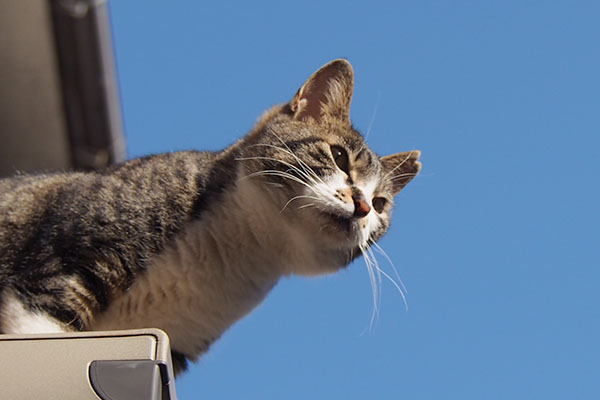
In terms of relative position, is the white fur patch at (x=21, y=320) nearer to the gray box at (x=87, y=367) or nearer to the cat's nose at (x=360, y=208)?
the gray box at (x=87, y=367)

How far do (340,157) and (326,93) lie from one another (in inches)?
17.5

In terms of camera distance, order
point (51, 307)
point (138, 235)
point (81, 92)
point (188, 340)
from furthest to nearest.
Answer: point (81, 92), point (188, 340), point (138, 235), point (51, 307)

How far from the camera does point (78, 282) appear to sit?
2.59m

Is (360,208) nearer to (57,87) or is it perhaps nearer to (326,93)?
(326,93)

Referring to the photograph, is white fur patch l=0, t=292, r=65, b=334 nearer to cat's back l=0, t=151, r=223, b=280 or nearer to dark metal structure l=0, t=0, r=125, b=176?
cat's back l=0, t=151, r=223, b=280

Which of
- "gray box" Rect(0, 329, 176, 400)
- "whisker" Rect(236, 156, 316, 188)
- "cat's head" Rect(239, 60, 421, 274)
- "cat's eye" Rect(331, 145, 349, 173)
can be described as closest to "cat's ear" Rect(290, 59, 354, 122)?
"cat's head" Rect(239, 60, 421, 274)

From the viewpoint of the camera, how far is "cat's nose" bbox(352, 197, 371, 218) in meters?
3.03

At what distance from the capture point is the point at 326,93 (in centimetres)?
367

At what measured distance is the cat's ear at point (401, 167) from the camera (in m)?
3.75

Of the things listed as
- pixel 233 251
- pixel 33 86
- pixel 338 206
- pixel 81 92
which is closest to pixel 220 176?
pixel 233 251

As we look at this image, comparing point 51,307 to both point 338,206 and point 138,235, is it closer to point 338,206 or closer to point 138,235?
point 138,235

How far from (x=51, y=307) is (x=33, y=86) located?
2.44 metres

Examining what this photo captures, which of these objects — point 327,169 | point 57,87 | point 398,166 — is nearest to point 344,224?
point 327,169

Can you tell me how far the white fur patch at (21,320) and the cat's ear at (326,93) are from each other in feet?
5.25
